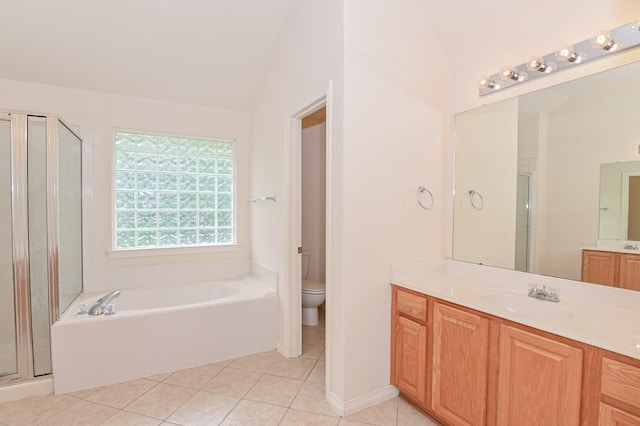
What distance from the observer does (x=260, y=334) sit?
2.80m

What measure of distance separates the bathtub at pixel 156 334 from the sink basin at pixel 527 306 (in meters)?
1.75

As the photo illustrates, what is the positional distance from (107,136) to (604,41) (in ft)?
11.7

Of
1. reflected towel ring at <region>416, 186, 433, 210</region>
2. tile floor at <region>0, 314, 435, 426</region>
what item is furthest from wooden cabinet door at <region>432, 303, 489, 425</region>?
reflected towel ring at <region>416, 186, 433, 210</region>

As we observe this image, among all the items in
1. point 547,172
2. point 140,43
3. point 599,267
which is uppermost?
point 140,43

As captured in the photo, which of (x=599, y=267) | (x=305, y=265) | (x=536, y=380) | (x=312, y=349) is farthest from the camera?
(x=305, y=265)

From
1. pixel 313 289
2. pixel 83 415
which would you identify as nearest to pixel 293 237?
pixel 313 289

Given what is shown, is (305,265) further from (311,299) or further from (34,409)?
(34,409)

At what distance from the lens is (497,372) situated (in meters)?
1.51

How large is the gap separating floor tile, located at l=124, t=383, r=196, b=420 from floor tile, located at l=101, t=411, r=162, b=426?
0.10 ft

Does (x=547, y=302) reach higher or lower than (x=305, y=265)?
higher

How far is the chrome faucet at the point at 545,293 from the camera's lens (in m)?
1.67

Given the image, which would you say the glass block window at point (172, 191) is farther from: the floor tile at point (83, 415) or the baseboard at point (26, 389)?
the floor tile at point (83, 415)

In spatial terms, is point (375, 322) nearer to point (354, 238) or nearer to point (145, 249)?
point (354, 238)

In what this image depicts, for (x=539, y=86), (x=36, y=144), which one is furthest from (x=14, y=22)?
(x=539, y=86)
